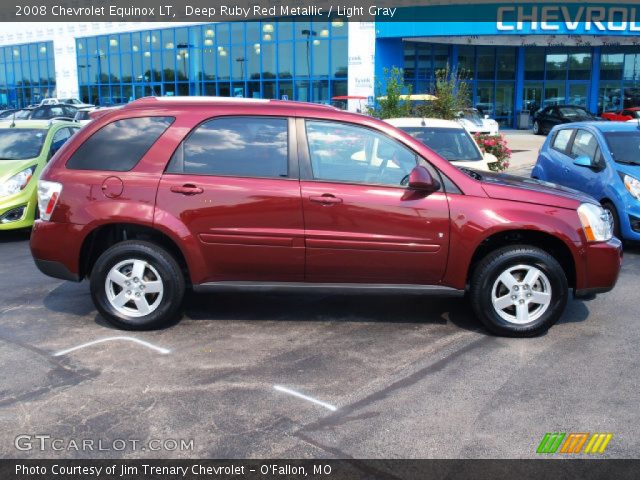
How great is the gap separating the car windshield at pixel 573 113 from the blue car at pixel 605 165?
20.7 metres

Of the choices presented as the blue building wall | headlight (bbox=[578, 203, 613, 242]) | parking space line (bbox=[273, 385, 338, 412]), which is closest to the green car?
parking space line (bbox=[273, 385, 338, 412])

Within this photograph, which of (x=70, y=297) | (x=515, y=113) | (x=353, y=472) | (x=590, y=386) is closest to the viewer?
(x=353, y=472)

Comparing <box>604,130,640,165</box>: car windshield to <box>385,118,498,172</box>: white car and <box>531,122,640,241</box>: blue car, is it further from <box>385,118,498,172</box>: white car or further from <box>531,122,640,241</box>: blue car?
<box>385,118,498,172</box>: white car

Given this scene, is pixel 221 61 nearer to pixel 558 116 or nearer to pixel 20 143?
pixel 558 116

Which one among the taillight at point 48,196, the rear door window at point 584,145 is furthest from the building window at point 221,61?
the taillight at point 48,196

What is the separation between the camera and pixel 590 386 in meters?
4.02

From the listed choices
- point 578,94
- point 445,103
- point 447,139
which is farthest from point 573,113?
point 447,139

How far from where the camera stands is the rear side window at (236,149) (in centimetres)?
480

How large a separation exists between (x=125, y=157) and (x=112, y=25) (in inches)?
1477

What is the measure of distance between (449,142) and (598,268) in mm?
4587

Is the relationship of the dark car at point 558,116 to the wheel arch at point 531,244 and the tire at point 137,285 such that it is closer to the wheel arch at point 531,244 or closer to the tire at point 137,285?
the wheel arch at point 531,244

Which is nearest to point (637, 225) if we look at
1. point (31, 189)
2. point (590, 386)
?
point (590, 386)

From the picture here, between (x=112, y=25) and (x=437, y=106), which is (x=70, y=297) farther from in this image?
(x=112, y=25)

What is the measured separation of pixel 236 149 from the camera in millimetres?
4840
